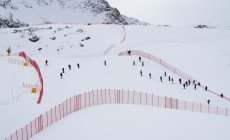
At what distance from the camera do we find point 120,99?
2205cm

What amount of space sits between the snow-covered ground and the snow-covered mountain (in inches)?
1651

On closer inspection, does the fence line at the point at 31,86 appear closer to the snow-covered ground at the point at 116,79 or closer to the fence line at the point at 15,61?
the snow-covered ground at the point at 116,79

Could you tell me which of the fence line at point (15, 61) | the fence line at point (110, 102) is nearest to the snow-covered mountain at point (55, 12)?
the fence line at point (15, 61)

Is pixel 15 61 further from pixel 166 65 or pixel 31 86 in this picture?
pixel 166 65

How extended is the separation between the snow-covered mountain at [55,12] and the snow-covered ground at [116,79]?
138ft

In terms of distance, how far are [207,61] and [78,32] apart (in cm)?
2781

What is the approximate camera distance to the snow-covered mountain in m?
107

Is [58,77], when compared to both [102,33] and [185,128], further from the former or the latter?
[102,33]

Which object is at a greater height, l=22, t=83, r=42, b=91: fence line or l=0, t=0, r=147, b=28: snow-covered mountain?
l=0, t=0, r=147, b=28: snow-covered mountain

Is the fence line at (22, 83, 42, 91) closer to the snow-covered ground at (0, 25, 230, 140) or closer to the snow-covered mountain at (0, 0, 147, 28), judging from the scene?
the snow-covered ground at (0, 25, 230, 140)

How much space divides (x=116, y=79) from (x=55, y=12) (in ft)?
341

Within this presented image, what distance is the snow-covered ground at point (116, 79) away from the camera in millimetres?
16906

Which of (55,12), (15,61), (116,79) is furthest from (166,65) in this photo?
(55,12)

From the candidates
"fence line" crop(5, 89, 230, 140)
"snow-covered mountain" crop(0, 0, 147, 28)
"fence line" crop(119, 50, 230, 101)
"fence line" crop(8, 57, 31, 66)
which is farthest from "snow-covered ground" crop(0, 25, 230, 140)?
"snow-covered mountain" crop(0, 0, 147, 28)
